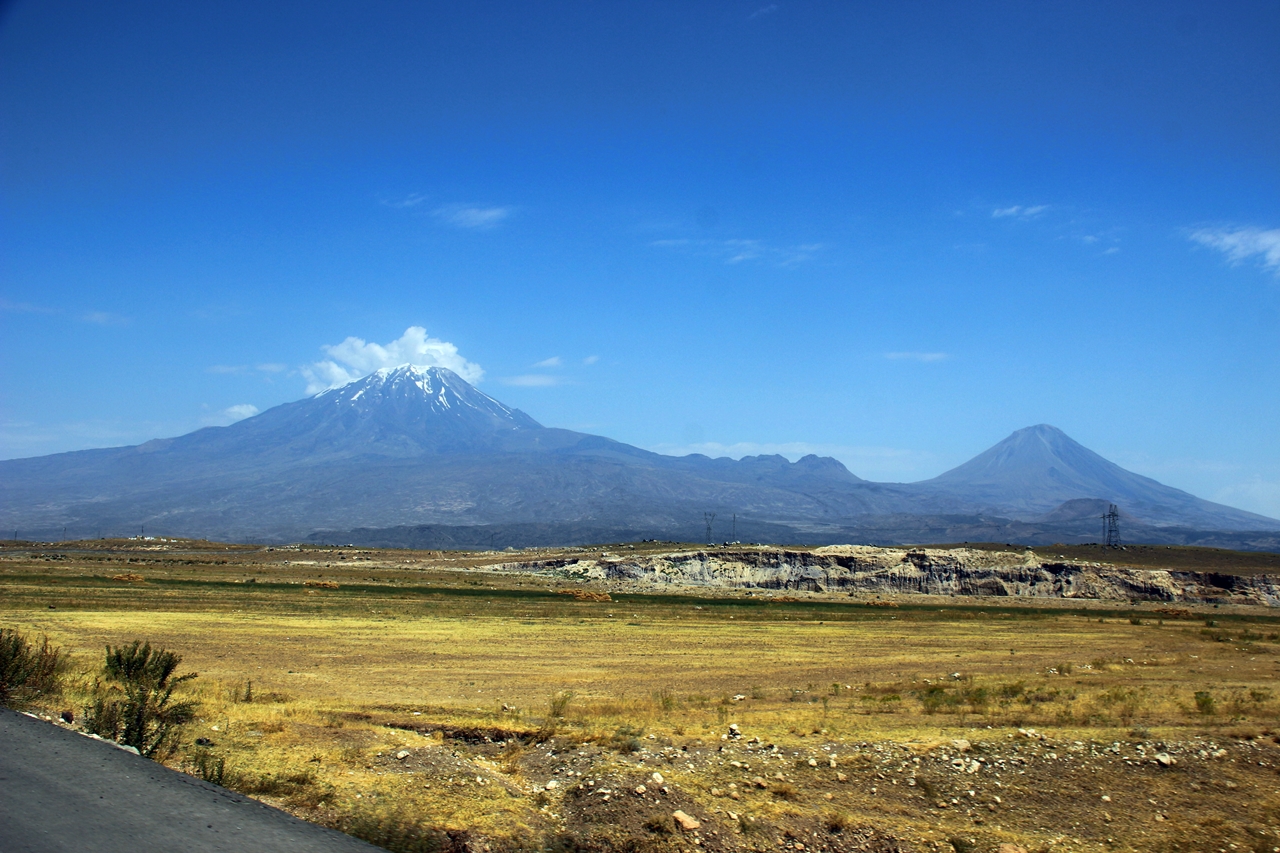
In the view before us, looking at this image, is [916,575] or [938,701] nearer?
[938,701]

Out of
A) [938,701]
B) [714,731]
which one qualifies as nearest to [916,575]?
[938,701]

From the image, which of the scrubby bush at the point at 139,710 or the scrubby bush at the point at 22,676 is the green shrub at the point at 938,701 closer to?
the scrubby bush at the point at 139,710

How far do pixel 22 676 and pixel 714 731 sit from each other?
42.1 ft

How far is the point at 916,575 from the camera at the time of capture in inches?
3260

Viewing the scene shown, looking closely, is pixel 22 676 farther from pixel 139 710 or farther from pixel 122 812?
pixel 122 812

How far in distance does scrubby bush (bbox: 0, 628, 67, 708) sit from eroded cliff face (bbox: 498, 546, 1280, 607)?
62285 millimetres

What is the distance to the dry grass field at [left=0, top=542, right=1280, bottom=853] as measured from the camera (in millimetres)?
10945

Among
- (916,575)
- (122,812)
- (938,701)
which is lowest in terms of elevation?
(916,575)

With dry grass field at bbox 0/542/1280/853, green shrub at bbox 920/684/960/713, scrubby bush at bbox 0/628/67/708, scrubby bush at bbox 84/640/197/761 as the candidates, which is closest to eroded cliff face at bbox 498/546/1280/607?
dry grass field at bbox 0/542/1280/853

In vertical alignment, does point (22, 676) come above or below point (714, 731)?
above

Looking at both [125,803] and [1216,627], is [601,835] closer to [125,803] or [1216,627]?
[125,803]

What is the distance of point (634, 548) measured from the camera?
104 m

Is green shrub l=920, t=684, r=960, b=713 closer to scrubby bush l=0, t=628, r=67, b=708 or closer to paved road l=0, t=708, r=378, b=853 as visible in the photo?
paved road l=0, t=708, r=378, b=853

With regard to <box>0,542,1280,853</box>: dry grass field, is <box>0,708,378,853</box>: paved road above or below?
above
